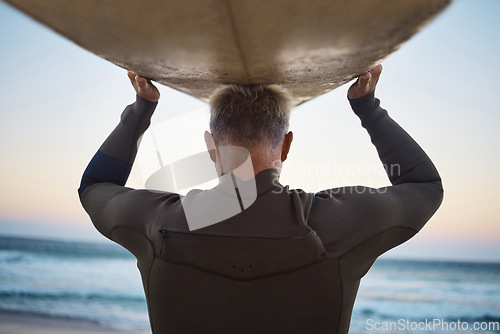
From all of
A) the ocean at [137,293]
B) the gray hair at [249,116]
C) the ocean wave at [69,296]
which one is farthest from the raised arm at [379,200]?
the ocean wave at [69,296]

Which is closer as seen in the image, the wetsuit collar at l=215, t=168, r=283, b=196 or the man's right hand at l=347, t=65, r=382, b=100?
the wetsuit collar at l=215, t=168, r=283, b=196

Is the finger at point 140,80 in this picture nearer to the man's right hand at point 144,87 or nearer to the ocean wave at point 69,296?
the man's right hand at point 144,87

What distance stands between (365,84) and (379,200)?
57 cm

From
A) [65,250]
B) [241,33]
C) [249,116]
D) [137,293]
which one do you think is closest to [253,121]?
[249,116]

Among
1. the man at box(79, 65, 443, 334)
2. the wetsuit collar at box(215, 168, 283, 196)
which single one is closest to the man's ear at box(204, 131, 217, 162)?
the man at box(79, 65, 443, 334)

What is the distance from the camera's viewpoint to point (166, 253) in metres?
1.27

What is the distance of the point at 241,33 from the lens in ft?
3.92

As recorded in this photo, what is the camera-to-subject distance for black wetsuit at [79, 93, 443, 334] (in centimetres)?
121

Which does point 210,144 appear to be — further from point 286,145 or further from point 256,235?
point 256,235

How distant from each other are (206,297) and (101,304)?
40.7 feet

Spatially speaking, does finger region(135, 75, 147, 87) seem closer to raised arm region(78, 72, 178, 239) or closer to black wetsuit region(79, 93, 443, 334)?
raised arm region(78, 72, 178, 239)

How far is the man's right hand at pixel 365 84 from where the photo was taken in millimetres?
1633

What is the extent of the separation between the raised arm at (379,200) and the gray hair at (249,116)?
0.28 meters

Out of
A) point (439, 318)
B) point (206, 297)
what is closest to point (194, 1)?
point (206, 297)
